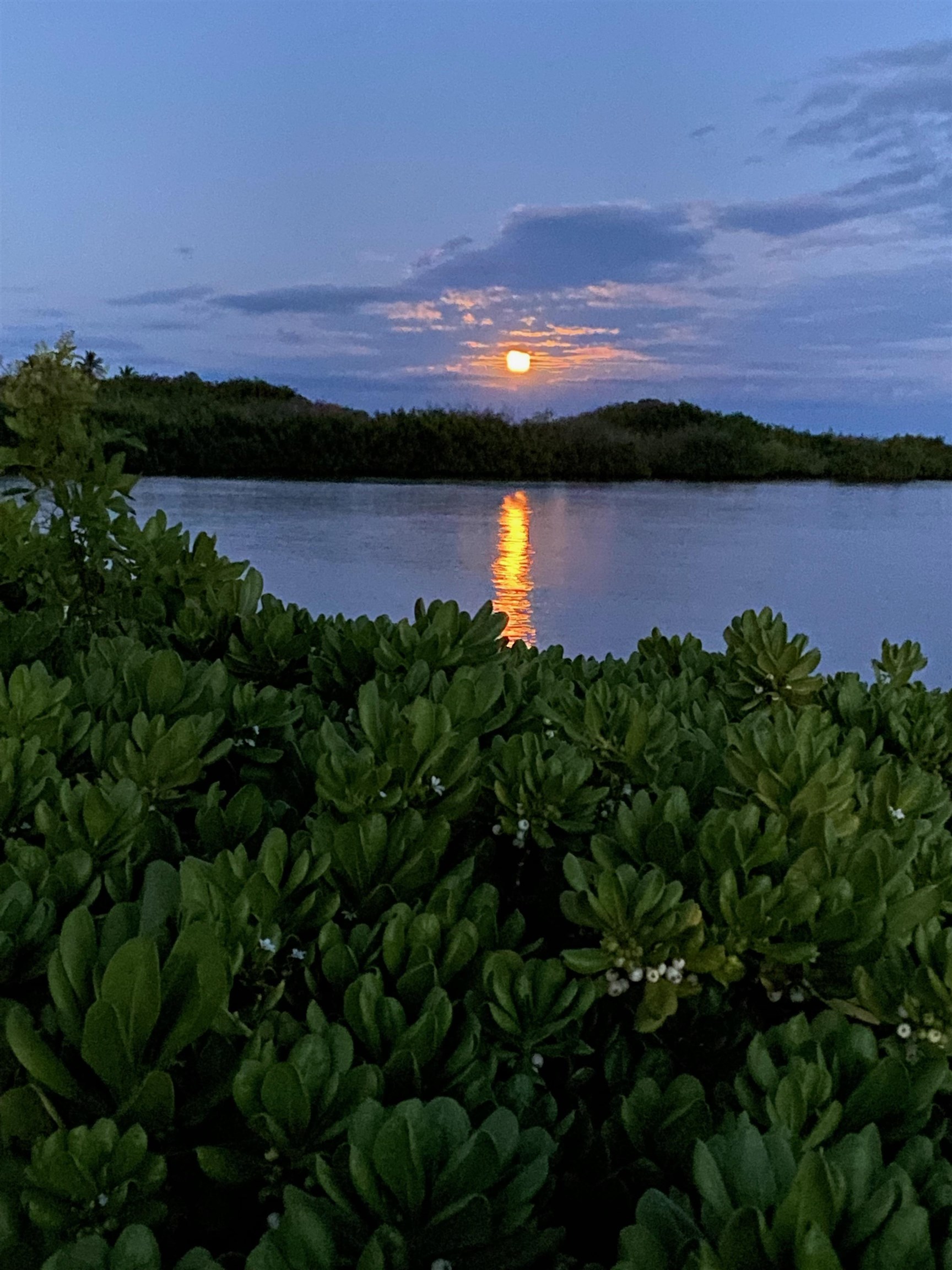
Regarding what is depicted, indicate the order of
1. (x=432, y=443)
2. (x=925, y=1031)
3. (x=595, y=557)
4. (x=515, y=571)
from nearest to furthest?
(x=925, y=1031)
(x=515, y=571)
(x=595, y=557)
(x=432, y=443)

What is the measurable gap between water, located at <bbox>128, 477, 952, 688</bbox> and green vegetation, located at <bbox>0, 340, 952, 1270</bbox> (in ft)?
7.32

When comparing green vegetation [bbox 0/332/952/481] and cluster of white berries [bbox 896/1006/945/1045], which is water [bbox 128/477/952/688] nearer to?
green vegetation [bbox 0/332/952/481]

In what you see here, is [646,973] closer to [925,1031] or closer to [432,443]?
[925,1031]

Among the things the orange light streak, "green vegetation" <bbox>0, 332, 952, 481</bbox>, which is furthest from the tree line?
the orange light streak

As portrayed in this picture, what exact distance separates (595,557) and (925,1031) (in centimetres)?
485

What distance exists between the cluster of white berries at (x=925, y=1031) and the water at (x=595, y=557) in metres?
2.57

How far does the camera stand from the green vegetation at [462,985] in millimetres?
747

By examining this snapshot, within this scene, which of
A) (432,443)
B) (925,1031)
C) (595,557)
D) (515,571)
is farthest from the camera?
(432,443)

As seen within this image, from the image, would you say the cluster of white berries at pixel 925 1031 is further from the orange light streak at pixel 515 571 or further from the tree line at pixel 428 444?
the tree line at pixel 428 444

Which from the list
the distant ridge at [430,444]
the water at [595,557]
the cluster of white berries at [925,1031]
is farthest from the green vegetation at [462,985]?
the distant ridge at [430,444]

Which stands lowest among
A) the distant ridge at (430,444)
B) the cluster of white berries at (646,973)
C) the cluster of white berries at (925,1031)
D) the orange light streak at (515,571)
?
the cluster of white berries at (925,1031)

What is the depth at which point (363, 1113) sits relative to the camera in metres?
0.75

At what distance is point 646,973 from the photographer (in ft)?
3.49

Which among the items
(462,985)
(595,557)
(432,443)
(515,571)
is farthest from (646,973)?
(432,443)
